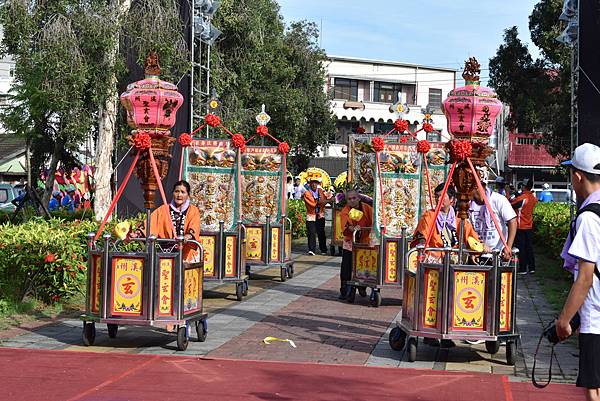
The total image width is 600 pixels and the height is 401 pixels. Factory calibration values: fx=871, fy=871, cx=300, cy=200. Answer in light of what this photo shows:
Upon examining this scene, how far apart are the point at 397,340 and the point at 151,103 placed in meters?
3.69

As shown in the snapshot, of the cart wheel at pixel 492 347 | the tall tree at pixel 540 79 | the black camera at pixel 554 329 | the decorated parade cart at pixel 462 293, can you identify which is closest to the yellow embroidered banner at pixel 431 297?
the decorated parade cart at pixel 462 293

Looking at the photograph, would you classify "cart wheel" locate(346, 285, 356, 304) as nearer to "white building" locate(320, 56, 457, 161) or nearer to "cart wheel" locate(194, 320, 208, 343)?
"cart wheel" locate(194, 320, 208, 343)

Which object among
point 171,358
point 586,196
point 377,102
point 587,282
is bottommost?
point 171,358

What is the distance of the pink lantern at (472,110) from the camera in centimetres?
939

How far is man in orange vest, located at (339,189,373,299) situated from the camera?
13117 millimetres

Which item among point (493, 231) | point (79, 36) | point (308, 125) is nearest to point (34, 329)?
point (493, 231)

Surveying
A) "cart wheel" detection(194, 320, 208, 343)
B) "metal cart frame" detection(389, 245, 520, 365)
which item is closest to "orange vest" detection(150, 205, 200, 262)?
"cart wheel" detection(194, 320, 208, 343)

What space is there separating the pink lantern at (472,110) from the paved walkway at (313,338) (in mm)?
2351

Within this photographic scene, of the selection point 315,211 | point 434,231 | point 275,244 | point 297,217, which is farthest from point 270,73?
point 434,231

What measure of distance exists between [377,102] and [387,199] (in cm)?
4601

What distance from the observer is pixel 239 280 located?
13102 millimetres

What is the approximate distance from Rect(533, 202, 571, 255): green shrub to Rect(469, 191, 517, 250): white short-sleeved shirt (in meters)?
7.47

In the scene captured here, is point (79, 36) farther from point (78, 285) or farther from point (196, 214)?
point (196, 214)

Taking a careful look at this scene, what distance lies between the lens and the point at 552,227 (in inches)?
762
